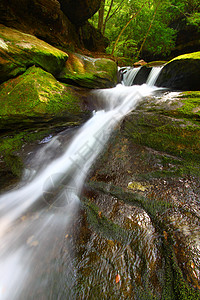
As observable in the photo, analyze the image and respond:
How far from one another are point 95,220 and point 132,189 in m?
0.80

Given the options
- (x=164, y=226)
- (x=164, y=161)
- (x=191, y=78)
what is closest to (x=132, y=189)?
(x=164, y=226)

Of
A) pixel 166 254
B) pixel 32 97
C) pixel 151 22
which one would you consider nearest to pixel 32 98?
pixel 32 97

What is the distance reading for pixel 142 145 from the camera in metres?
2.87

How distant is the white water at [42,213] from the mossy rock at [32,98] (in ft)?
2.79

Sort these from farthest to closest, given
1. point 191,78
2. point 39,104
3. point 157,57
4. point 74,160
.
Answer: point 157,57, point 191,78, point 74,160, point 39,104

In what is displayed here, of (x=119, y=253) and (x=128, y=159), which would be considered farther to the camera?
(x=128, y=159)

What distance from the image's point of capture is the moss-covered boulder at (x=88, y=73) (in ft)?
15.4

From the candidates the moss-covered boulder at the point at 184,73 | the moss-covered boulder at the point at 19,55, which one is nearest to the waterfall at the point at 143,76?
the moss-covered boulder at the point at 184,73

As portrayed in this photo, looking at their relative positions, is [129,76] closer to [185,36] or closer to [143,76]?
[143,76]

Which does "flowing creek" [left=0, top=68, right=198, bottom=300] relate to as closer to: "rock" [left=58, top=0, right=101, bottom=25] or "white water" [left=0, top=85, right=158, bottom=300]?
"white water" [left=0, top=85, right=158, bottom=300]

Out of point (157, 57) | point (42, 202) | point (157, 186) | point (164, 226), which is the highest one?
point (157, 57)

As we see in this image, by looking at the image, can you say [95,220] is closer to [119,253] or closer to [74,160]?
[119,253]

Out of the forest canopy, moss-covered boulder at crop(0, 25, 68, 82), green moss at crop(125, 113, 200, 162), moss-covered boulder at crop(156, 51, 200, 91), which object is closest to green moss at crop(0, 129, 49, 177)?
moss-covered boulder at crop(0, 25, 68, 82)

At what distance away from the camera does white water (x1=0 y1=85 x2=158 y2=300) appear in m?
1.62
